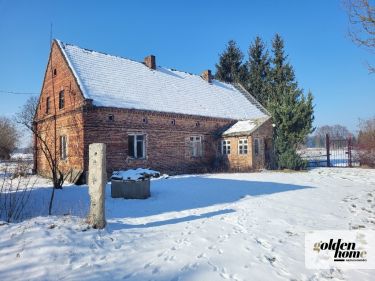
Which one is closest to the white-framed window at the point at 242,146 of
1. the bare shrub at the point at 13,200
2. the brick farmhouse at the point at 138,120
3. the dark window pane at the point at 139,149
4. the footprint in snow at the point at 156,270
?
the brick farmhouse at the point at 138,120

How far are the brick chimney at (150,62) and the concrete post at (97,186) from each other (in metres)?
17.7

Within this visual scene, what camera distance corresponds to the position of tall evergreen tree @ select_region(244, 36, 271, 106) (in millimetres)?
37688

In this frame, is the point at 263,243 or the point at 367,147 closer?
the point at 263,243

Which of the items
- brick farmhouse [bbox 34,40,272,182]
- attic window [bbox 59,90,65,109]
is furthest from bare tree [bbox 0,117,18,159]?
attic window [bbox 59,90,65,109]

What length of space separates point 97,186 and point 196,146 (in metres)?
15.8

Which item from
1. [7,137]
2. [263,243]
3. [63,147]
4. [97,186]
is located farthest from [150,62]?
[7,137]

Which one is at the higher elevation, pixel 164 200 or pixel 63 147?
pixel 63 147

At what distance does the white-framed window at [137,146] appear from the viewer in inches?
700

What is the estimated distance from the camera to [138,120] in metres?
18.1

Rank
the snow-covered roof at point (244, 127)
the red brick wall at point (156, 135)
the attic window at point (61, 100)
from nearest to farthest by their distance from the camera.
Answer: the red brick wall at point (156, 135)
the attic window at point (61, 100)
the snow-covered roof at point (244, 127)

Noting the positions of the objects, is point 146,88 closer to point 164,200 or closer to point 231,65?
point 164,200

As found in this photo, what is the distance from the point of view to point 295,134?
81.9ft

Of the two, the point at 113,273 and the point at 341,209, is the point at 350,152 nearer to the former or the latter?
the point at 341,209

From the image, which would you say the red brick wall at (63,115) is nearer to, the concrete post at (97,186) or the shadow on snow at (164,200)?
the shadow on snow at (164,200)
